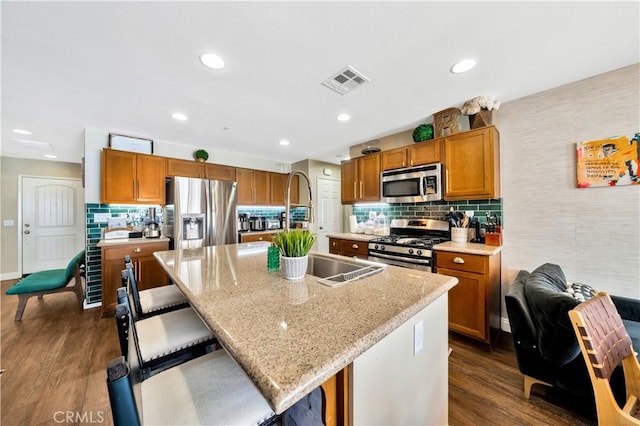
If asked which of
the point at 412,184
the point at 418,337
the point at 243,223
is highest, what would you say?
the point at 412,184

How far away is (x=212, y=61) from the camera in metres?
1.80

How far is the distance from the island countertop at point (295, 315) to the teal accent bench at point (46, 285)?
113 inches

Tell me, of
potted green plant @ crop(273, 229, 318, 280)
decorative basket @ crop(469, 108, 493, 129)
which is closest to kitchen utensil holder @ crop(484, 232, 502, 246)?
decorative basket @ crop(469, 108, 493, 129)

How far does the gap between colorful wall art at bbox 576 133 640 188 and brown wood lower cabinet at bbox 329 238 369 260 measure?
7.11 ft

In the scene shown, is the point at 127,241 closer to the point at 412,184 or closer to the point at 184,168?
the point at 184,168

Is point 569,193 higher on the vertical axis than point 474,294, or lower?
higher

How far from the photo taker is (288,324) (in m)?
0.75

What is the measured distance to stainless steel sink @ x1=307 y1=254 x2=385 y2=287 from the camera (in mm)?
1253

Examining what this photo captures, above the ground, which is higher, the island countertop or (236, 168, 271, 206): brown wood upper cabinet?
(236, 168, 271, 206): brown wood upper cabinet

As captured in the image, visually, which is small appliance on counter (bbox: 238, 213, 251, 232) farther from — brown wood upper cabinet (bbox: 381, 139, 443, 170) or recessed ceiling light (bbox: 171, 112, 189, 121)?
brown wood upper cabinet (bbox: 381, 139, 443, 170)

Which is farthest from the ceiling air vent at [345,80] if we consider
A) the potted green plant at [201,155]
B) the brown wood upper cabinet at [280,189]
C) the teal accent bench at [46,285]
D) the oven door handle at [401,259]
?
the teal accent bench at [46,285]

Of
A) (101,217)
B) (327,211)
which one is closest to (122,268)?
(101,217)

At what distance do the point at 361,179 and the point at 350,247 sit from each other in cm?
109

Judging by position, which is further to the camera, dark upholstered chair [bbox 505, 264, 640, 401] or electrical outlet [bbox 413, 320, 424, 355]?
dark upholstered chair [bbox 505, 264, 640, 401]
